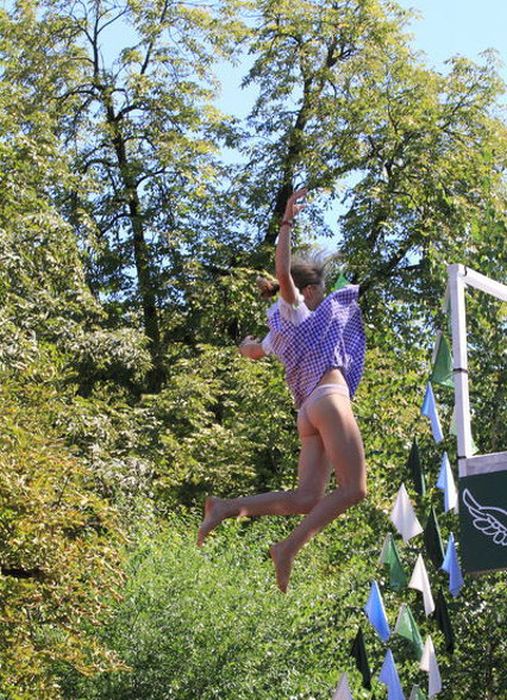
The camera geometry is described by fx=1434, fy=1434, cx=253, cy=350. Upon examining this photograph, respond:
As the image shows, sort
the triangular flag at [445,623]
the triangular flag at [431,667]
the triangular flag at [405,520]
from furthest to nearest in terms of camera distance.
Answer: the triangular flag at [445,623]
the triangular flag at [431,667]
the triangular flag at [405,520]

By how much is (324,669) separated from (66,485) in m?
2.63

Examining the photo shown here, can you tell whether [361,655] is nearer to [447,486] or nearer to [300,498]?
[447,486]

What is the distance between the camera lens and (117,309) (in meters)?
21.0

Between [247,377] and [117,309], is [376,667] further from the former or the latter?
[117,309]

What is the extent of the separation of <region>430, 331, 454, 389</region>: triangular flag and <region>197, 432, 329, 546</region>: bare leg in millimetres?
2558

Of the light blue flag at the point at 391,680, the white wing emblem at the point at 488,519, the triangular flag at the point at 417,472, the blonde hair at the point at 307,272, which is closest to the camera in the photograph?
the blonde hair at the point at 307,272

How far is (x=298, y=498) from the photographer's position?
4.82 m

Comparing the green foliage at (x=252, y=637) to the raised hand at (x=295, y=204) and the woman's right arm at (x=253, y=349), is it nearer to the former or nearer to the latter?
the woman's right arm at (x=253, y=349)

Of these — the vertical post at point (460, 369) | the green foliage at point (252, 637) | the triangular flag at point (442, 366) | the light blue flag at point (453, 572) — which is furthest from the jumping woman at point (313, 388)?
the green foliage at point (252, 637)

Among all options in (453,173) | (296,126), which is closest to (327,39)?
(296,126)

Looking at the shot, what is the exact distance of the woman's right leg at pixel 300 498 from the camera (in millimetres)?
4805

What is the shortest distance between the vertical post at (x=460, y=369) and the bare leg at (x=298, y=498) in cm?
120

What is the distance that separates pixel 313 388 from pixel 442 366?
2925 mm

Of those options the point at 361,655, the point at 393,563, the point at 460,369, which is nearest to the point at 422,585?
the point at 393,563
